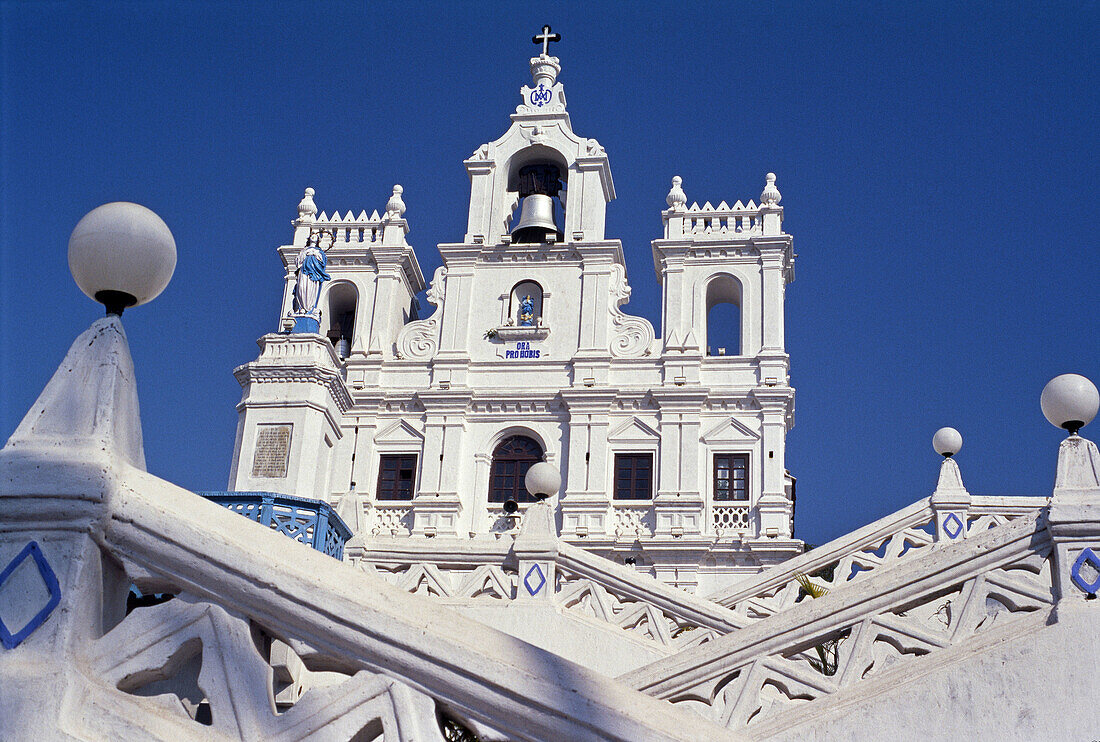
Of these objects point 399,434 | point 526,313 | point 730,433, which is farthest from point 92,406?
point 526,313

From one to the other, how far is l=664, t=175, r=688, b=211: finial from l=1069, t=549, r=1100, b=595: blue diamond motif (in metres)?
25.5

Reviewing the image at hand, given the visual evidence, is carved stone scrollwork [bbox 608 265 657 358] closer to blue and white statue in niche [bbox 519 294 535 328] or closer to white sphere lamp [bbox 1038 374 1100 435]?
blue and white statue in niche [bbox 519 294 535 328]

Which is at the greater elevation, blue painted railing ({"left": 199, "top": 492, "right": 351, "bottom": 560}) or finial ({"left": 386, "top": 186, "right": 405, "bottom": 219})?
finial ({"left": 386, "top": 186, "right": 405, "bottom": 219})

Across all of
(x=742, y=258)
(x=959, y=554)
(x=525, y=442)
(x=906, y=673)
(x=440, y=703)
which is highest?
(x=742, y=258)

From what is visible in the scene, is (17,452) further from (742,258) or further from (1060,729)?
(742,258)

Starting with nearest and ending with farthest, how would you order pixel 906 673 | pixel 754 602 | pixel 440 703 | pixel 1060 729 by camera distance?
pixel 440 703 < pixel 1060 729 < pixel 906 673 < pixel 754 602

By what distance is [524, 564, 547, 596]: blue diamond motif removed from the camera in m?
11.5

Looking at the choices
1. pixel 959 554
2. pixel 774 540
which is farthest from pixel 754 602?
pixel 774 540

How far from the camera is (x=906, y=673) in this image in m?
6.38

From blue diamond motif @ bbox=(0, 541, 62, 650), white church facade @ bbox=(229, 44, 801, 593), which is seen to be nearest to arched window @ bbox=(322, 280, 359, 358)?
white church facade @ bbox=(229, 44, 801, 593)

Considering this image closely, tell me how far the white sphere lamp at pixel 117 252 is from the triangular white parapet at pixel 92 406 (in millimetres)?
122

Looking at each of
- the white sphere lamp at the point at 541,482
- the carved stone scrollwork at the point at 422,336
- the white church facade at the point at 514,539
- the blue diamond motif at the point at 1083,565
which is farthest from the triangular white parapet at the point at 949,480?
the carved stone scrollwork at the point at 422,336

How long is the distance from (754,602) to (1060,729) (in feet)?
23.1

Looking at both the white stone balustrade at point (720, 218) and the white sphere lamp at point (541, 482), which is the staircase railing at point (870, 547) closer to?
the white sphere lamp at point (541, 482)
